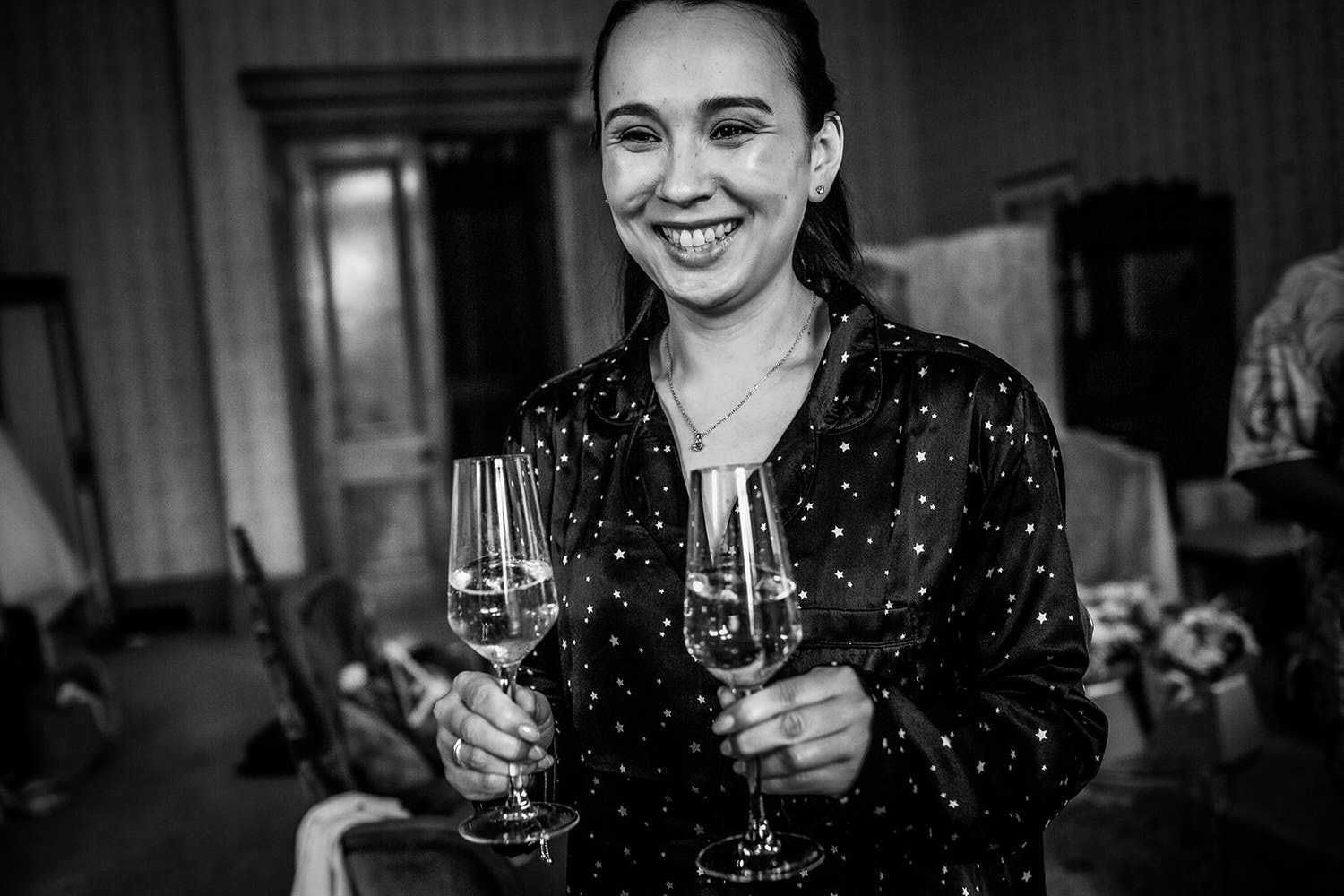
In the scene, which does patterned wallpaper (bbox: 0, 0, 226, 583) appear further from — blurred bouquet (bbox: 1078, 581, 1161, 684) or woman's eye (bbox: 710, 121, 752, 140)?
woman's eye (bbox: 710, 121, 752, 140)

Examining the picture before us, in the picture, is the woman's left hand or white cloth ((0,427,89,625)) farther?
white cloth ((0,427,89,625))

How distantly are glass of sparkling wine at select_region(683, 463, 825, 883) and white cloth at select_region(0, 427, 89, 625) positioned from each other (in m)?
4.01

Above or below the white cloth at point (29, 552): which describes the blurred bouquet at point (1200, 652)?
below

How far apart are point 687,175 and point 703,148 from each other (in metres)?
0.03

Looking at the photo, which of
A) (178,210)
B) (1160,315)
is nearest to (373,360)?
(178,210)

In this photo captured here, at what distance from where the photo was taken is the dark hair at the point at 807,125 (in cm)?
101

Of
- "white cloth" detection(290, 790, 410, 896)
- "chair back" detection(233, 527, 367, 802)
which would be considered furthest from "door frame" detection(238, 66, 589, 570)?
"white cloth" detection(290, 790, 410, 896)

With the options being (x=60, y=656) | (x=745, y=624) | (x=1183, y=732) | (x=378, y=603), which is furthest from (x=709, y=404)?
(x=378, y=603)

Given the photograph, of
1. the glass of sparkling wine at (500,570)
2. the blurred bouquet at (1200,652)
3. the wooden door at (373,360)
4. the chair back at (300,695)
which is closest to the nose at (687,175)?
the glass of sparkling wine at (500,570)

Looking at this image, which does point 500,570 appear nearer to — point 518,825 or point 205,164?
point 518,825

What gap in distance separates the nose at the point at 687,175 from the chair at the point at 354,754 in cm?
109

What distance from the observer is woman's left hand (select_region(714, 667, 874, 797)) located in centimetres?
75

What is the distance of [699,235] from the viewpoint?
1007 mm

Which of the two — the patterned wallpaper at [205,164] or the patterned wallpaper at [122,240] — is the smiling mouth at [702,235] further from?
the patterned wallpaper at [122,240]
